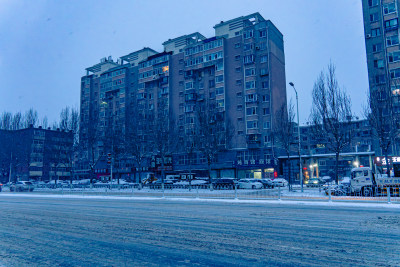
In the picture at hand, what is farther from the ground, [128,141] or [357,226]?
[128,141]

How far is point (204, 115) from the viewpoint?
45.5 meters

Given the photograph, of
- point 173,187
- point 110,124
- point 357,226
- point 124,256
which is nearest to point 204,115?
point 173,187

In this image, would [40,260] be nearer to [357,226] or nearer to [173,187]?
[357,226]

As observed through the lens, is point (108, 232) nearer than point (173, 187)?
Yes

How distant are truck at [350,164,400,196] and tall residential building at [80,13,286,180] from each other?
108ft

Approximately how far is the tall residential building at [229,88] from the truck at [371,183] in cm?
3281

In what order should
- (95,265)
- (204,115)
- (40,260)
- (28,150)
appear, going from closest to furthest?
(95,265), (40,260), (204,115), (28,150)

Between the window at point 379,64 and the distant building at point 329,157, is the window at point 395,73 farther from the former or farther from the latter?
the distant building at point 329,157

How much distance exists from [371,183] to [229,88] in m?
46.9

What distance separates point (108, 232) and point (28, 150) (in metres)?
60.6

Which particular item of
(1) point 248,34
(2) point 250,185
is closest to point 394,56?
(1) point 248,34

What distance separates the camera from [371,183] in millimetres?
22531

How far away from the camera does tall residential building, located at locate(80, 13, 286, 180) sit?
61.0m

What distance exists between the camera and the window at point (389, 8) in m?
52.1
